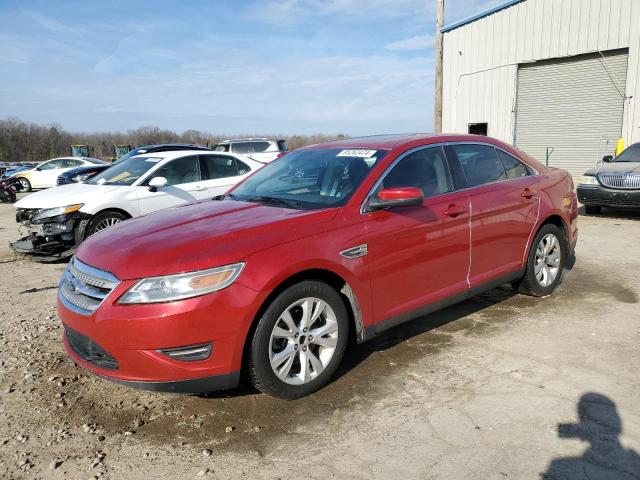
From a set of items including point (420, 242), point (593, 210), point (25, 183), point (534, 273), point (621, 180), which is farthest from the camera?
point (25, 183)

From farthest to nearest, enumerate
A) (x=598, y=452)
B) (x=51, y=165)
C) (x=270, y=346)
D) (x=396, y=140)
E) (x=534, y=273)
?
(x=51, y=165), (x=534, y=273), (x=396, y=140), (x=270, y=346), (x=598, y=452)

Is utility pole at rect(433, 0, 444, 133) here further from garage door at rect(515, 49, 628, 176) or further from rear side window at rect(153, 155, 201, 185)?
rear side window at rect(153, 155, 201, 185)

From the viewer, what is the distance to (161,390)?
2902 mm

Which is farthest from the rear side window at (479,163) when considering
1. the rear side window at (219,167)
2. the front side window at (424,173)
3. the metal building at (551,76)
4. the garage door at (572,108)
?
the garage door at (572,108)

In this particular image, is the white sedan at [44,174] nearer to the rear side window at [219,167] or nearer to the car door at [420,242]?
the rear side window at [219,167]

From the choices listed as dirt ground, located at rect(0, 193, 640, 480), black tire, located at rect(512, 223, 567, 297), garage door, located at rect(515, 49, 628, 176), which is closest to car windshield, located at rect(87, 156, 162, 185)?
dirt ground, located at rect(0, 193, 640, 480)

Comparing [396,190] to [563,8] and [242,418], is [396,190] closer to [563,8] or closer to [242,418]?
[242,418]

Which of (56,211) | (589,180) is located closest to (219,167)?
(56,211)

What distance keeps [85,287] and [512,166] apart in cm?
381

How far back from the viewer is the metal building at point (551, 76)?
52.1 feet

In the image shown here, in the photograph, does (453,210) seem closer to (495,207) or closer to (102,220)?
(495,207)

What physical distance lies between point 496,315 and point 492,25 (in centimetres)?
1772

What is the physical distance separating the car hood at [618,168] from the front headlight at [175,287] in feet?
30.6

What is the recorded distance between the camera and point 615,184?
31.8ft
